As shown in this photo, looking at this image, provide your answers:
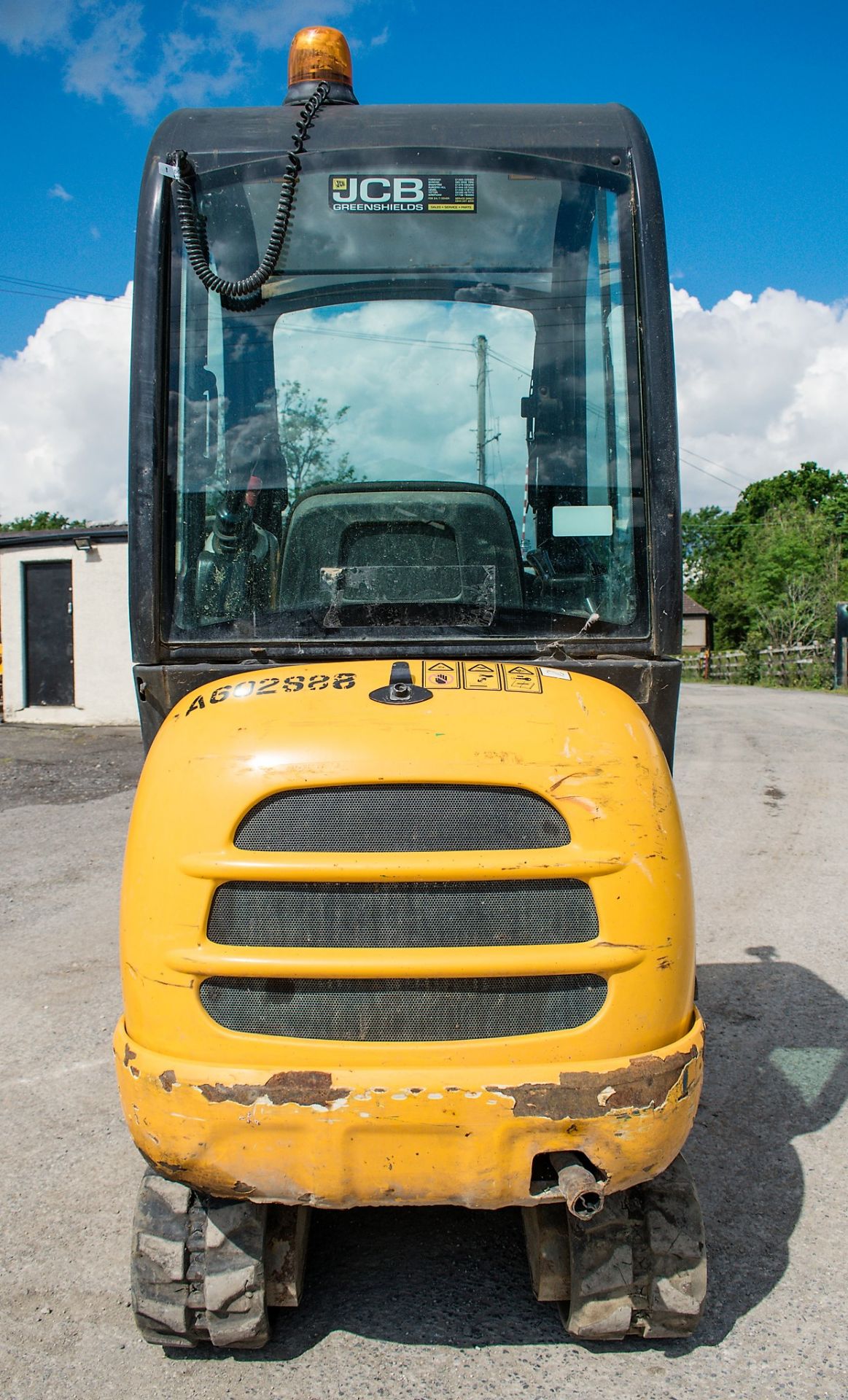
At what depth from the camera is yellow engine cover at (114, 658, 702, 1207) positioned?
2.31 m

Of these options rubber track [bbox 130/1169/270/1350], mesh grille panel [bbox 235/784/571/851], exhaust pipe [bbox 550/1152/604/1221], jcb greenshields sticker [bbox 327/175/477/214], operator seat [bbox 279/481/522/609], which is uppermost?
jcb greenshields sticker [bbox 327/175/477/214]

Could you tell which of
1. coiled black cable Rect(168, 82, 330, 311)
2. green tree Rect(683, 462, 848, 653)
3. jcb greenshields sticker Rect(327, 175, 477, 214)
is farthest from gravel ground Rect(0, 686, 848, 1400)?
green tree Rect(683, 462, 848, 653)

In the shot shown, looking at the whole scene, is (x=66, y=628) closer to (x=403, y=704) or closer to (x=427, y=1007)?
(x=403, y=704)

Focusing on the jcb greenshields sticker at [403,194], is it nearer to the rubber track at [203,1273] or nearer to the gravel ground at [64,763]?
the rubber track at [203,1273]

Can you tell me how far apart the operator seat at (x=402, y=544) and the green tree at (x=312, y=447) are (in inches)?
1.4

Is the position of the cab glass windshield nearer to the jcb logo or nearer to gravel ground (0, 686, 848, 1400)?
the jcb logo

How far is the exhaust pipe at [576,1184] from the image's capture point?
92.0 inches

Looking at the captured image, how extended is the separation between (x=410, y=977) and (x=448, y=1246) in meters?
1.26

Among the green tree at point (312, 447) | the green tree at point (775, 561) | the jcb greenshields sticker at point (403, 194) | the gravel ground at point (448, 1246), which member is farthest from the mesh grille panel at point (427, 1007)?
the green tree at point (775, 561)

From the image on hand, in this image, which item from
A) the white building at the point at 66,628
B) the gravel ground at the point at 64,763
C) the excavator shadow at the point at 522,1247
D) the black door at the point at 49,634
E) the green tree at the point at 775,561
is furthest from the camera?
the green tree at the point at 775,561

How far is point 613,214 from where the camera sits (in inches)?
120

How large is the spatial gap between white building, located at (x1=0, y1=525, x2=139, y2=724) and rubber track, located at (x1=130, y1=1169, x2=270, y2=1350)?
14955 mm

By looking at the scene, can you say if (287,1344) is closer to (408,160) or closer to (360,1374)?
(360,1374)

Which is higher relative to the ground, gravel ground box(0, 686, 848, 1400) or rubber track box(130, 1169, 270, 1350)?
rubber track box(130, 1169, 270, 1350)
